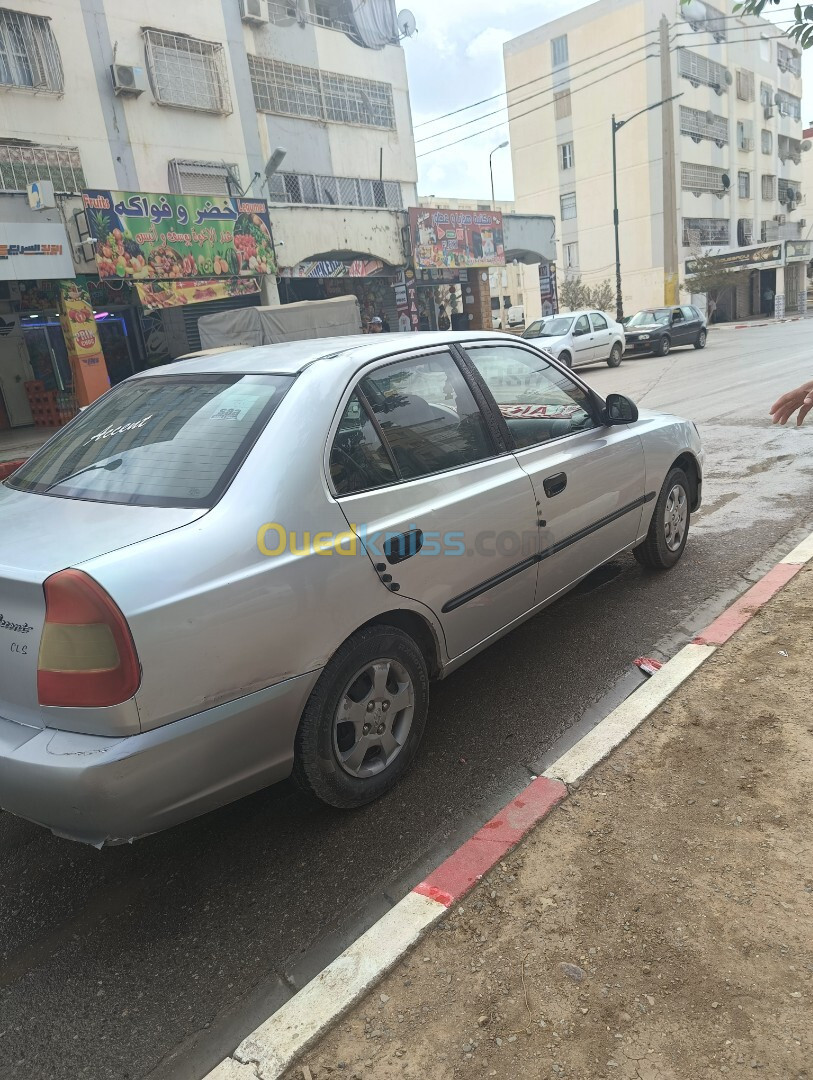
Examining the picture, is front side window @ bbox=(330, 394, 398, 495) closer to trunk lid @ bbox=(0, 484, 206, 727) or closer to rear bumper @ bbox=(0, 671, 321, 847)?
trunk lid @ bbox=(0, 484, 206, 727)

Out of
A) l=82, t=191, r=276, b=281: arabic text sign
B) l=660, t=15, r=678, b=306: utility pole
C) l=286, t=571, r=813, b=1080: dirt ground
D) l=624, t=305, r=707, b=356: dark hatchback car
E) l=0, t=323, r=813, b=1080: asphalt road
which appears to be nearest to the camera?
l=286, t=571, r=813, b=1080: dirt ground

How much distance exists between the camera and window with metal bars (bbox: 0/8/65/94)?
54.4ft

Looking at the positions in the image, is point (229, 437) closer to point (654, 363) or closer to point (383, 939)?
point (383, 939)

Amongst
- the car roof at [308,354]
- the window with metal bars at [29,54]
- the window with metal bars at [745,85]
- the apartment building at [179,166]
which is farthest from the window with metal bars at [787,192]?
the car roof at [308,354]

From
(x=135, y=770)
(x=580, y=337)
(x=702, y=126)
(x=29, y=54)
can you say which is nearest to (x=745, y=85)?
(x=702, y=126)

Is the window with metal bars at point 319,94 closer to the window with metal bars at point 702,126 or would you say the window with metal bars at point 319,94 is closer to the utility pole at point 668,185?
the utility pole at point 668,185

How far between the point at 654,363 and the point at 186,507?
69.4ft

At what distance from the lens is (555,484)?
362 centimetres

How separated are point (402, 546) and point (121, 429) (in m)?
1.22

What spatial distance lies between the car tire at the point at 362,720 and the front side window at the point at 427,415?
0.69 metres

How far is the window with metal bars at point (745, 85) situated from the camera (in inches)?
2031

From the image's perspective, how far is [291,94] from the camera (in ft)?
74.2

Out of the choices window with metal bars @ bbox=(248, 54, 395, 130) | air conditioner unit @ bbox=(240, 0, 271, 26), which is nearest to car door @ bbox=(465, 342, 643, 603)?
window with metal bars @ bbox=(248, 54, 395, 130)

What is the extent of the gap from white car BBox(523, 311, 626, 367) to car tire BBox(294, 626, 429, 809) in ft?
57.8
